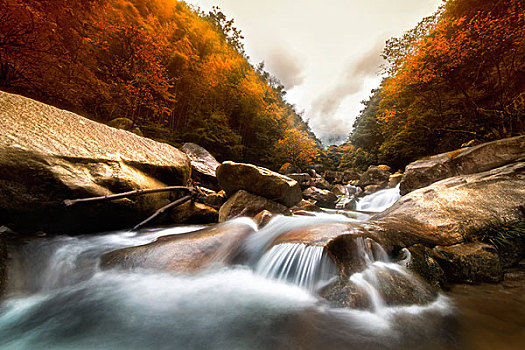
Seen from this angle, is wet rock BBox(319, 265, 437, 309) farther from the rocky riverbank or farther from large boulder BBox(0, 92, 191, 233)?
large boulder BBox(0, 92, 191, 233)

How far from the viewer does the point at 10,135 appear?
8.23 ft

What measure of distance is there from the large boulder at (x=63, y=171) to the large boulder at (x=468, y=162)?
9.13m

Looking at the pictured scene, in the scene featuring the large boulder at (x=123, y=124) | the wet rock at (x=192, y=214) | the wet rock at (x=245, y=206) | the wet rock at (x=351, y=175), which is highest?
the wet rock at (x=351, y=175)

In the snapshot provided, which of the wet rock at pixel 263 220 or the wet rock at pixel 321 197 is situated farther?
the wet rock at pixel 321 197

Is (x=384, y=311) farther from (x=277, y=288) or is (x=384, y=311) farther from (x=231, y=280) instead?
(x=231, y=280)

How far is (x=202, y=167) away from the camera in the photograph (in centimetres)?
888

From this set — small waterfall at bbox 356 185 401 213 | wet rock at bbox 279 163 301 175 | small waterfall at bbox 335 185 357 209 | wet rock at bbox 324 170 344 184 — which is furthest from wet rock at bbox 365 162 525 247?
wet rock at bbox 324 170 344 184

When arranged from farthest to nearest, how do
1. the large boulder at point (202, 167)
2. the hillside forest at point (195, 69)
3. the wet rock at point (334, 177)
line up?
the wet rock at point (334, 177)
the large boulder at point (202, 167)
the hillside forest at point (195, 69)

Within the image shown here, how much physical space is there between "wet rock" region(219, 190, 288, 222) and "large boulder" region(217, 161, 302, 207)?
0.23 m

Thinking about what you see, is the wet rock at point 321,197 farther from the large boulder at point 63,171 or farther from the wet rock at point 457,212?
the large boulder at point 63,171

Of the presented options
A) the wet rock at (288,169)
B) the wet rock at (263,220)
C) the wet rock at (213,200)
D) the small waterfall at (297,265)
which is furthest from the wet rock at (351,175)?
the small waterfall at (297,265)

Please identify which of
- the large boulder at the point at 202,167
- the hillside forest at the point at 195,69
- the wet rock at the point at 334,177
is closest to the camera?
the hillside forest at the point at 195,69

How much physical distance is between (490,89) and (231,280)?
12756 mm

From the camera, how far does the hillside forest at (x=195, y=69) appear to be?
5285 millimetres
